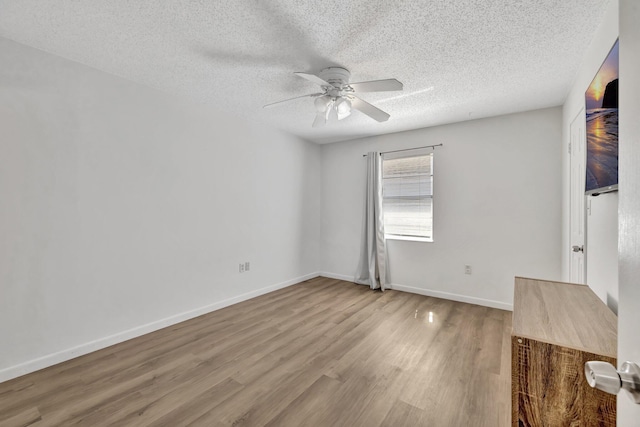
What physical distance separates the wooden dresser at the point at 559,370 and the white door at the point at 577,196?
112cm

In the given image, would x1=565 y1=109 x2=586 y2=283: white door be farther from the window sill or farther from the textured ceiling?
the window sill

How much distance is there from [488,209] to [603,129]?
7.01ft

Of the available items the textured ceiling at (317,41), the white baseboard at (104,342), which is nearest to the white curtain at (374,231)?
the textured ceiling at (317,41)

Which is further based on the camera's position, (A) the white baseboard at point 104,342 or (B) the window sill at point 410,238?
(B) the window sill at point 410,238

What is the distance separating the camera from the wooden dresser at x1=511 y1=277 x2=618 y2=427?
1.11 meters

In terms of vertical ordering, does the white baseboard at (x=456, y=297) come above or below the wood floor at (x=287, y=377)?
above

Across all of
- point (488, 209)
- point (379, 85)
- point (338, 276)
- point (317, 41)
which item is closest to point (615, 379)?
point (379, 85)

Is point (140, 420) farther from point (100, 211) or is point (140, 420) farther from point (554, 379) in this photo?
point (554, 379)

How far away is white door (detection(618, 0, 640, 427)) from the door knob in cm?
2

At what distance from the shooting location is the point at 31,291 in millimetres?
2115

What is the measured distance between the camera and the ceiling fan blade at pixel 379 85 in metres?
2.04

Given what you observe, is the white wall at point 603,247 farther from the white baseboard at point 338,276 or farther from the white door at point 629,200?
the white baseboard at point 338,276

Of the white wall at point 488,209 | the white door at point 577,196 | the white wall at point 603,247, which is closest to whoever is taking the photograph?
the white wall at point 603,247

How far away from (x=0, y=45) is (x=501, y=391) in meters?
4.30
